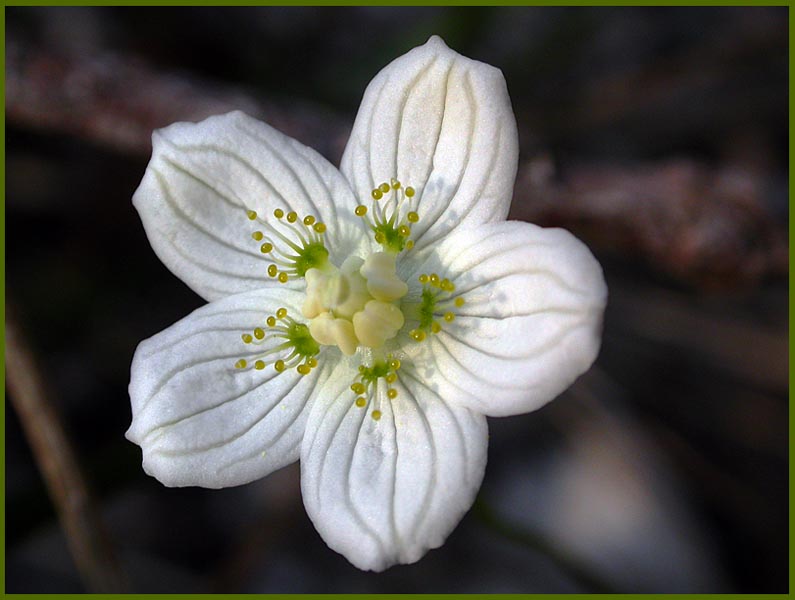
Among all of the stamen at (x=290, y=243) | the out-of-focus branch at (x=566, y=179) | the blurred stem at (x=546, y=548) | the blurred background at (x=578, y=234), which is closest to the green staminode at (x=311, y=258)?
the stamen at (x=290, y=243)

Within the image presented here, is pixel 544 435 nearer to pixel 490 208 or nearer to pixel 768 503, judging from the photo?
pixel 768 503

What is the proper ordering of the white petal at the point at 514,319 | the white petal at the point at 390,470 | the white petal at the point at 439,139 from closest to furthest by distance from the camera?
1. the white petal at the point at 514,319
2. the white petal at the point at 390,470
3. the white petal at the point at 439,139

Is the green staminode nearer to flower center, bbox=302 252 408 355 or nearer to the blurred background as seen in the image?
flower center, bbox=302 252 408 355

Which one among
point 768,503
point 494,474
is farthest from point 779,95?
point 494,474

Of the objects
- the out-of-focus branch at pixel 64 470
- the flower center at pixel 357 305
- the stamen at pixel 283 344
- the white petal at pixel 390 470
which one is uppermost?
the flower center at pixel 357 305

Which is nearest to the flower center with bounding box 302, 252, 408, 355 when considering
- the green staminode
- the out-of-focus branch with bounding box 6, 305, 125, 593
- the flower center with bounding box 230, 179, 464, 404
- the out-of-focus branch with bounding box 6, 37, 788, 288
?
the flower center with bounding box 230, 179, 464, 404

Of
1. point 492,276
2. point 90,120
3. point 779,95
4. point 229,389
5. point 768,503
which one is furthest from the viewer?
point 779,95

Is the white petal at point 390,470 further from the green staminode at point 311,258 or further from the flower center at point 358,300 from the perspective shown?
the green staminode at point 311,258
